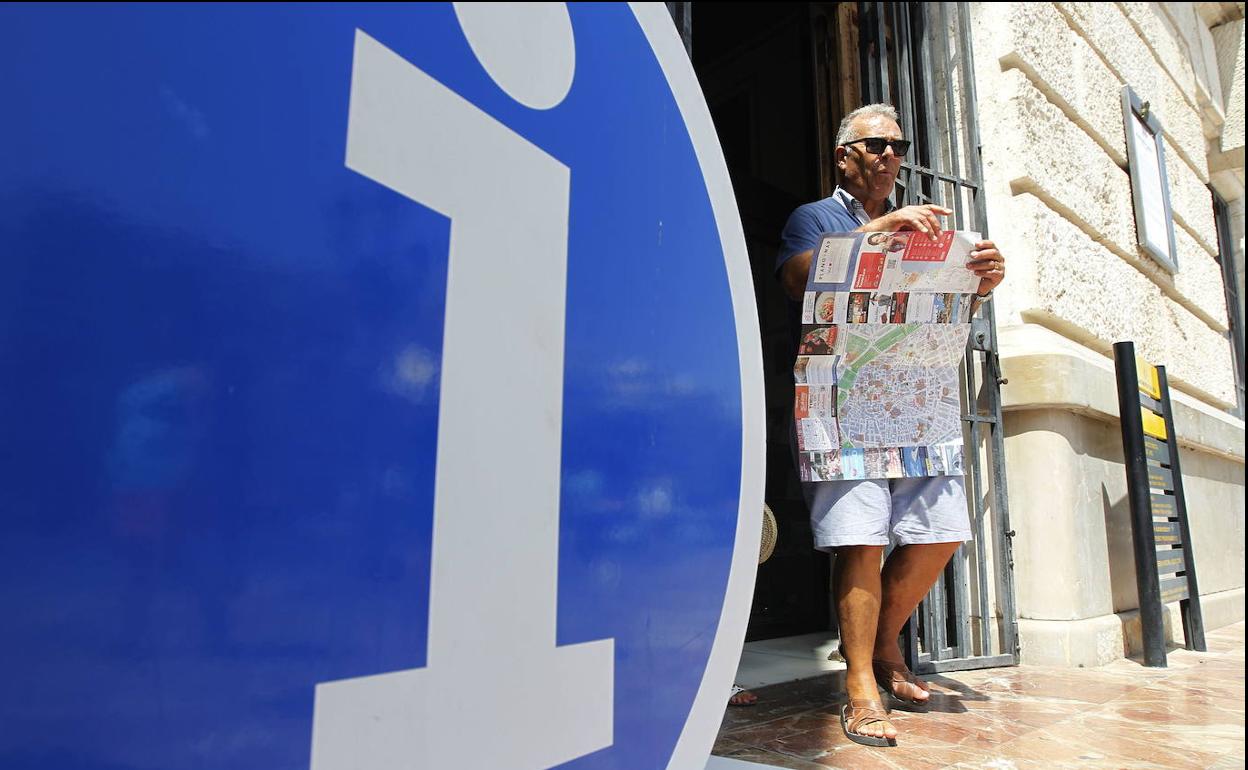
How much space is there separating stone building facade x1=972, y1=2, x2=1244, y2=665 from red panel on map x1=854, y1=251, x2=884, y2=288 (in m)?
1.46

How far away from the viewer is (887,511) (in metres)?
1.73

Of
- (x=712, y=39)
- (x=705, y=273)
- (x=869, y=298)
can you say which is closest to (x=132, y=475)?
(x=705, y=273)

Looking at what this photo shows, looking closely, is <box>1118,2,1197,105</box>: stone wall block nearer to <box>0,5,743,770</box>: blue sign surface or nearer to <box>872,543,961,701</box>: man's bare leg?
<box>872,543,961,701</box>: man's bare leg

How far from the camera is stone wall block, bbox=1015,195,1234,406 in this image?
2977 mm

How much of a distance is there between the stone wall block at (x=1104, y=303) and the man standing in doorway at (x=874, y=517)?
136 centimetres

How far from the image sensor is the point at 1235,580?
422 centimetres

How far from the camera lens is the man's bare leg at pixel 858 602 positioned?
1666 mm

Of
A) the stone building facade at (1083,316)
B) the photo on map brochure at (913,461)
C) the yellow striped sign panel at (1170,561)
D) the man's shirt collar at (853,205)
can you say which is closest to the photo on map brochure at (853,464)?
the photo on map brochure at (913,461)

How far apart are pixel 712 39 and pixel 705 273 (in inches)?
169

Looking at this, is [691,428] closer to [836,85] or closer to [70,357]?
[70,357]

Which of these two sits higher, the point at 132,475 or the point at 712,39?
the point at 712,39

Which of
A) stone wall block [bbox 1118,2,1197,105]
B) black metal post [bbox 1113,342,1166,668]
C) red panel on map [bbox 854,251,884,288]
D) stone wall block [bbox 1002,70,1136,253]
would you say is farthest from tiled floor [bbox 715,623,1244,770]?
stone wall block [bbox 1118,2,1197,105]

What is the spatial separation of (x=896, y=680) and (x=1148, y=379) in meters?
1.98

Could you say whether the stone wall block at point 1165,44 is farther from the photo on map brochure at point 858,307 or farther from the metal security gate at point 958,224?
the photo on map brochure at point 858,307
